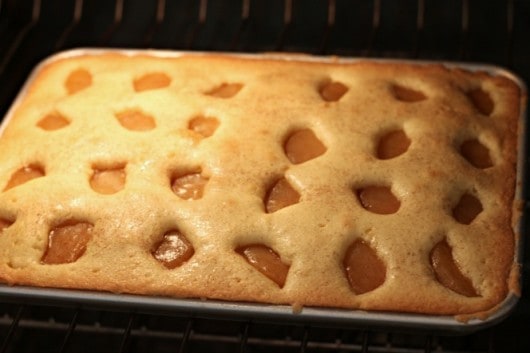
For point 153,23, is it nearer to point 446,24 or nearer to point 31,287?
point 446,24

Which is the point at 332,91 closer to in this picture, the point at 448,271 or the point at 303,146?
the point at 303,146

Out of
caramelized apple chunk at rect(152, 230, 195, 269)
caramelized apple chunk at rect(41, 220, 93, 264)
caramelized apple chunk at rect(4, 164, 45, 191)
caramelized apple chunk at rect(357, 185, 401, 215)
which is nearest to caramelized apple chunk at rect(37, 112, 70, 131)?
caramelized apple chunk at rect(4, 164, 45, 191)

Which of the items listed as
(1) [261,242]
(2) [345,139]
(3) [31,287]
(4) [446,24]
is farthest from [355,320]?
(4) [446,24]

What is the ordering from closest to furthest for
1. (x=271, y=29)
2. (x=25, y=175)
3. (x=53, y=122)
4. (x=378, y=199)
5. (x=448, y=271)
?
(x=448, y=271), (x=378, y=199), (x=25, y=175), (x=53, y=122), (x=271, y=29)

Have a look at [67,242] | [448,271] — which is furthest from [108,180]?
[448,271]

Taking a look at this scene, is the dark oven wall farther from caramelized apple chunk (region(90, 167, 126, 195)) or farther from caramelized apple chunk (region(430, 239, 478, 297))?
caramelized apple chunk (region(430, 239, 478, 297))

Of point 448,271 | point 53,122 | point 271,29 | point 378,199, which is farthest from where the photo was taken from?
point 271,29

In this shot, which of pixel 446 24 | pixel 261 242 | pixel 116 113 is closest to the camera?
pixel 261 242

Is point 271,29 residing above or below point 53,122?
below
